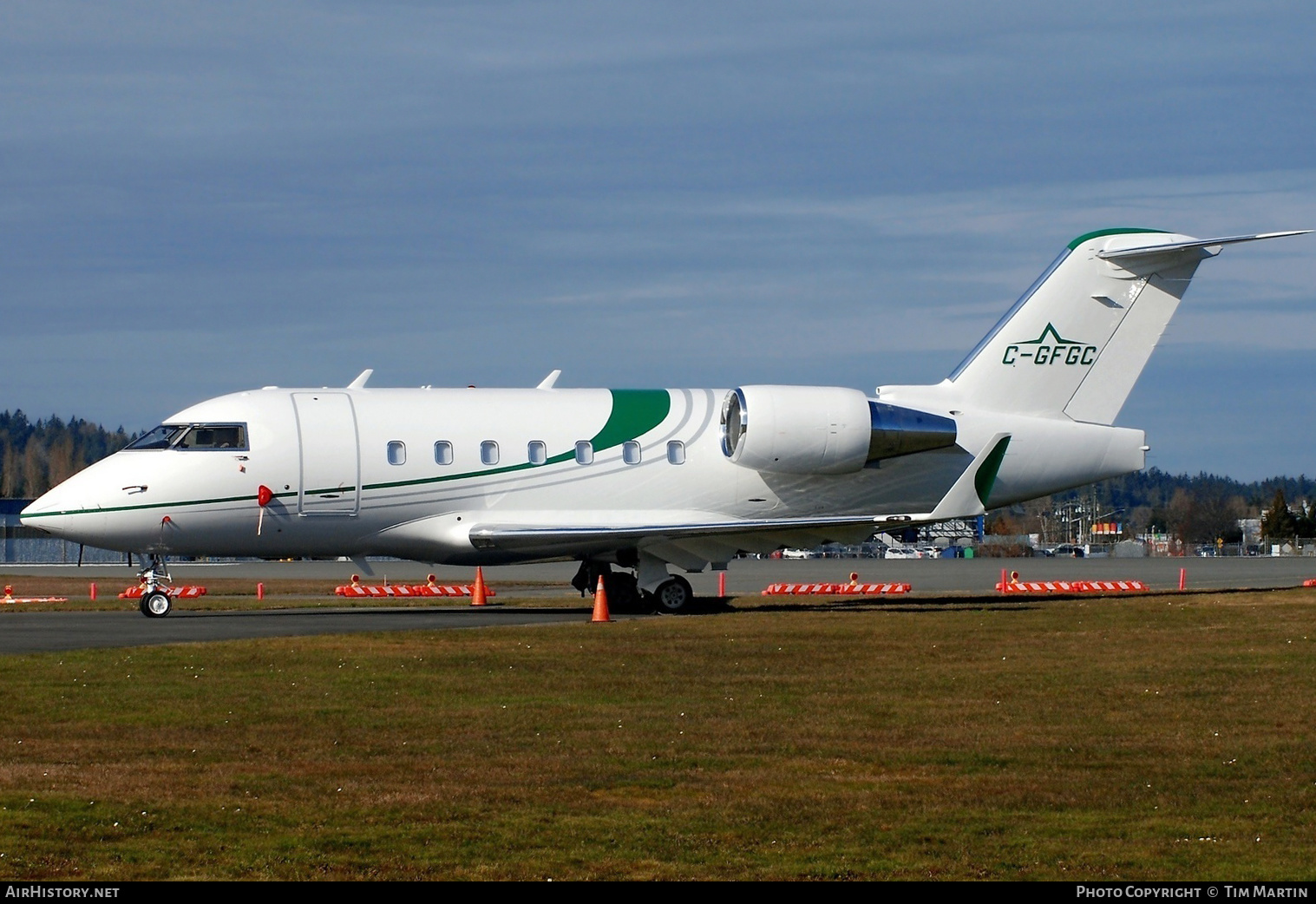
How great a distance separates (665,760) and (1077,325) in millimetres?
19865

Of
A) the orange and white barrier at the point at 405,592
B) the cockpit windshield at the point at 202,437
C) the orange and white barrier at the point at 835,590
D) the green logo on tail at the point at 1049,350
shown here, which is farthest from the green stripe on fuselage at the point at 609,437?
the orange and white barrier at the point at 405,592

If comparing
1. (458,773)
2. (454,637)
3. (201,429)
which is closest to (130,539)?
(201,429)

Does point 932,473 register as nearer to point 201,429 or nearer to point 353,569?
point 201,429

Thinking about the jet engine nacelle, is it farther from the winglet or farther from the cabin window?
the cabin window

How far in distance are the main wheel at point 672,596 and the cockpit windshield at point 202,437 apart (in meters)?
7.69

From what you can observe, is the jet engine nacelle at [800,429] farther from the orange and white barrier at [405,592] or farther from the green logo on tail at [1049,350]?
the orange and white barrier at [405,592]

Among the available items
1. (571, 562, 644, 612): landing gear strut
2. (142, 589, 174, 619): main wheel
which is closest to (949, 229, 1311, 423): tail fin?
(571, 562, 644, 612): landing gear strut

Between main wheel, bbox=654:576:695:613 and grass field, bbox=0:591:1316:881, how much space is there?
293 inches

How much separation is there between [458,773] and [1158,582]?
35.7 meters

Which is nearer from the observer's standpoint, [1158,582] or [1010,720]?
[1010,720]

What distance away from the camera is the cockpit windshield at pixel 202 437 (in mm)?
26391

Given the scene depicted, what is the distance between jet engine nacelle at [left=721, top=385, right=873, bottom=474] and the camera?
27.4m

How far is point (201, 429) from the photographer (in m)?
26.5

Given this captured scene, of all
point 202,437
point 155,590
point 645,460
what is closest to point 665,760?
point 645,460
